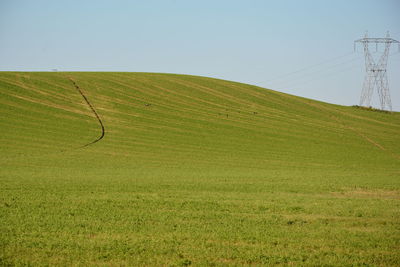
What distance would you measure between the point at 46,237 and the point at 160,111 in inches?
1635

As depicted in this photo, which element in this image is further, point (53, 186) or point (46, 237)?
point (53, 186)

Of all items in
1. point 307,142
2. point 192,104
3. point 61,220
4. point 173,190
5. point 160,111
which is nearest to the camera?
point 61,220

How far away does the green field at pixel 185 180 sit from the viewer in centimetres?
980

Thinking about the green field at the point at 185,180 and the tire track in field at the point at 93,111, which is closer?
the green field at the point at 185,180

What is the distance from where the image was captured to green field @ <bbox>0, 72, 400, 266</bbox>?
9.80 metres

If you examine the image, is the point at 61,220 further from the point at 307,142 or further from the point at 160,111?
the point at 160,111

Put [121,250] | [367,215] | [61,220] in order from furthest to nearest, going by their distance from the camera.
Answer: [367,215], [61,220], [121,250]

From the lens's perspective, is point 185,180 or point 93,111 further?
point 93,111

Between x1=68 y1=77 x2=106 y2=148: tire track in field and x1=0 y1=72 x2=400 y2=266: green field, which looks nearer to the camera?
x1=0 y1=72 x2=400 y2=266: green field

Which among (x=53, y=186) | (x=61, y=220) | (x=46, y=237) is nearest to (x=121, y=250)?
(x=46, y=237)

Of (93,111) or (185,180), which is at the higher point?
(93,111)

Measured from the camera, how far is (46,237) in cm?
1029

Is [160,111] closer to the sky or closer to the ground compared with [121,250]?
closer to the sky

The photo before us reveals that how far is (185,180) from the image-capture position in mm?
22125
